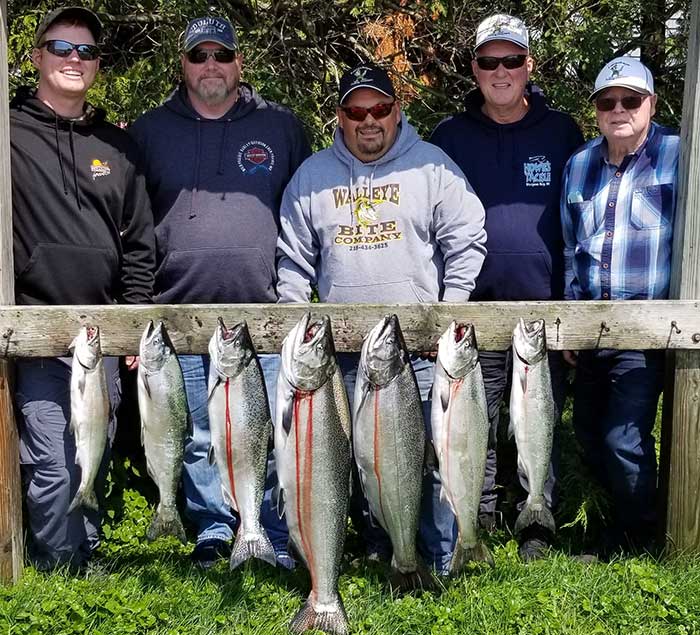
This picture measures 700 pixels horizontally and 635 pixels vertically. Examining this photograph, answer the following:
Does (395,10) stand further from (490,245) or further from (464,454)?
(464,454)

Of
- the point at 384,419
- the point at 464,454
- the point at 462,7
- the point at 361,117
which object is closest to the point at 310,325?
the point at 384,419

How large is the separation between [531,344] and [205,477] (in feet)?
6.54

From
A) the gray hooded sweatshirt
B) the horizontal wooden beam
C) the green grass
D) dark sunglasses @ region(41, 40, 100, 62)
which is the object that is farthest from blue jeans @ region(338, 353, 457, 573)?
dark sunglasses @ region(41, 40, 100, 62)

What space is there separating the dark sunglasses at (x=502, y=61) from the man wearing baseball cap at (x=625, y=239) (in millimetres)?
459

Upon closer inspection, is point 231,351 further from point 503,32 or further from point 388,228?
point 503,32

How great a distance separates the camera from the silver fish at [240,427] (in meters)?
3.67

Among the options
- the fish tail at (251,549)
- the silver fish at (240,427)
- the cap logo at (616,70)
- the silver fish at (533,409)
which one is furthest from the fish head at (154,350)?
the cap logo at (616,70)

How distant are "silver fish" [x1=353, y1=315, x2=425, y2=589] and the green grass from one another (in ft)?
1.68

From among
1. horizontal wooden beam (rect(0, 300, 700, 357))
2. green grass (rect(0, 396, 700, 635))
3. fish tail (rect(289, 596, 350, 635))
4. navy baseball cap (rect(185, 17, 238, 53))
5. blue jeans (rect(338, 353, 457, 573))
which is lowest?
green grass (rect(0, 396, 700, 635))

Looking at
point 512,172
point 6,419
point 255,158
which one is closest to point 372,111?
point 255,158

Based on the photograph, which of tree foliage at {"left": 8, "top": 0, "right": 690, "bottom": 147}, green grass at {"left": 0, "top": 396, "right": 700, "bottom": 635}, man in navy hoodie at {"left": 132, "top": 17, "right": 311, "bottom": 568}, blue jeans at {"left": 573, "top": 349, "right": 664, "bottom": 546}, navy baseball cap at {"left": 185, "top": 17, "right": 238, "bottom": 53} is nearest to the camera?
green grass at {"left": 0, "top": 396, "right": 700, "bottom": 635}

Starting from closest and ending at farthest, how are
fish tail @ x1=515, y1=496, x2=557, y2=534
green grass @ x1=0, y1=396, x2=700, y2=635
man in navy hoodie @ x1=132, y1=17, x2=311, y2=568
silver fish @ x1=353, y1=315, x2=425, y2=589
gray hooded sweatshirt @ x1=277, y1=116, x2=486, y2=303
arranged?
silver fish @ x1=353, y1=315, x2=425, y2=589, fish tail @ x1=515, y1=496, x2=557, y2=534, green grass @ x1=0, y1=396, x2=700, y2=635, gray hooded sweatshirt @ x1=277, y1=116, x2=486, y2=303, man in navy hoodie @ x1=132, y1=17, x2=311, y2=568

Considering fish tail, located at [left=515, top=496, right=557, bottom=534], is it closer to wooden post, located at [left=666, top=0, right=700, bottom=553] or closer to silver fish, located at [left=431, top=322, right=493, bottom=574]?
silver fish, located at [left=431, top=322, right=493, bottom=574]

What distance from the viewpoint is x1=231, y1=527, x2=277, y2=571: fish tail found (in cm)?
375
